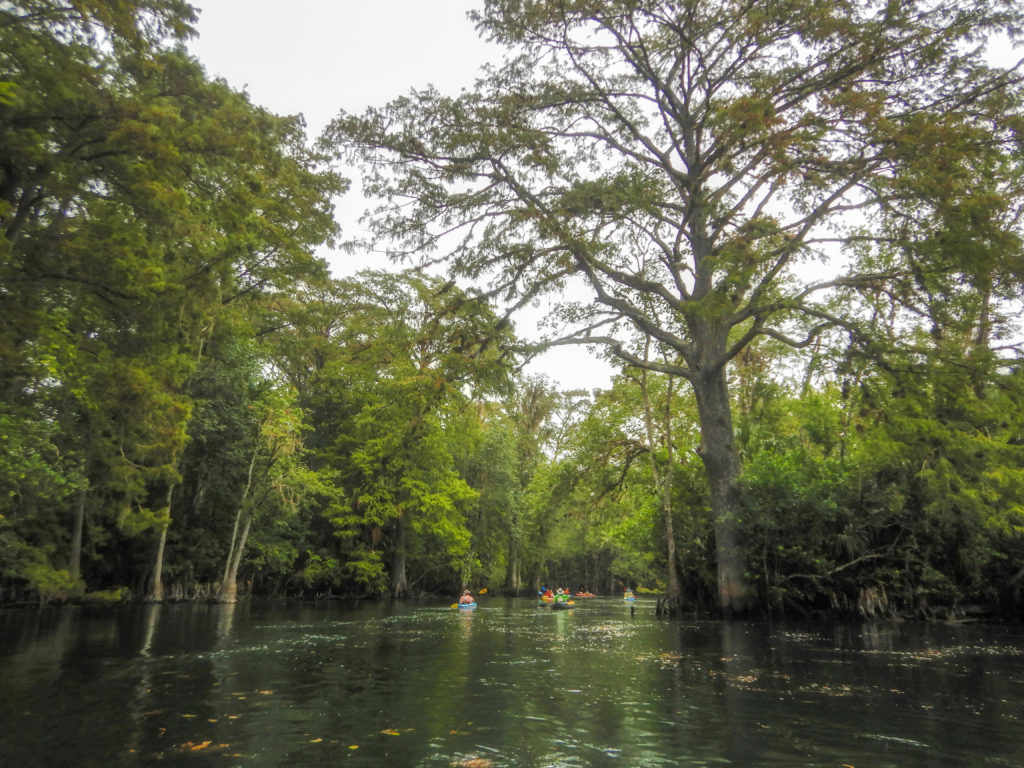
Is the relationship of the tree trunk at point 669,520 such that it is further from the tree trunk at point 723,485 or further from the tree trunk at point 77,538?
the tree trunk at point 77,538

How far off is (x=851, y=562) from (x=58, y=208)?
73.1 feet

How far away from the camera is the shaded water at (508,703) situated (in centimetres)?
474

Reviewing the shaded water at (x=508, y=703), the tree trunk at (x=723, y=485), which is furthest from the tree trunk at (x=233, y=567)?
the tree trunk at (x=723, y=485)

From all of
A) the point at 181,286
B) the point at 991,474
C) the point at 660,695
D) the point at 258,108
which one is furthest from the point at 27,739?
the point at 991,474

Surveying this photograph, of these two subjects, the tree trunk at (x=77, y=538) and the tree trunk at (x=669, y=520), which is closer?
the tree trunk at (x=669, y=520)

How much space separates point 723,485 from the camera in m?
17.8

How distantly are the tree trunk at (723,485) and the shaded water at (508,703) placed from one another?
15.6ft

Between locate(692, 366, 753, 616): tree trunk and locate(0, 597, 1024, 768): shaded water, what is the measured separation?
477 centimetres

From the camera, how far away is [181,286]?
13508 millimetres

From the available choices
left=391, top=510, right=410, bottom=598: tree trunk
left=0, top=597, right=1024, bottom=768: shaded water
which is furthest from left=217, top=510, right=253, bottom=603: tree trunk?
left=0, top=597, right=1024, bottom=768: shaded water

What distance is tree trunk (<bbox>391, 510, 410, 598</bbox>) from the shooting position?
37906mm

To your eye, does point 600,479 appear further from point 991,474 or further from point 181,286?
point 181,286

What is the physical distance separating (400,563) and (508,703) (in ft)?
110

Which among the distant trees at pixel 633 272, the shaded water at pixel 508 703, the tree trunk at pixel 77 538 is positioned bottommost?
the shaded water at pixel 508 703
